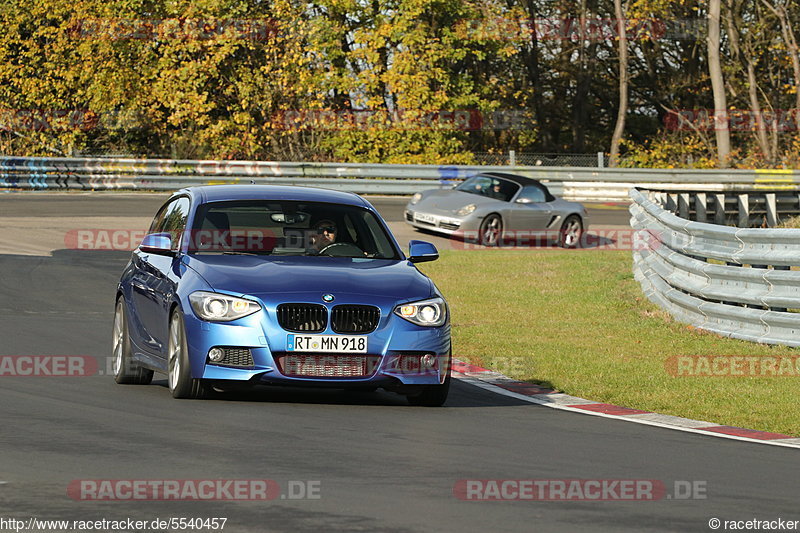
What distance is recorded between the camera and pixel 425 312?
967 cm

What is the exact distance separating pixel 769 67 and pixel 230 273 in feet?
140

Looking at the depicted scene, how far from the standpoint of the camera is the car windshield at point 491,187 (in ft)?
87.1

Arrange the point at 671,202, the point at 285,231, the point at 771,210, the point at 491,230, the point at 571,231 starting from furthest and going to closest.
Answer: the point at 571,231, the point at 491,230, the point at 771,210, the point at 671,202, the point at 285,231

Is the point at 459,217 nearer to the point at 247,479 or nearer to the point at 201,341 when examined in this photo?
the point at 201,341

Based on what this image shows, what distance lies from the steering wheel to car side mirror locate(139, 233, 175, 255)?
3.66ft

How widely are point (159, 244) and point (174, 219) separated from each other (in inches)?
32.7

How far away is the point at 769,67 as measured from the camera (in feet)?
162

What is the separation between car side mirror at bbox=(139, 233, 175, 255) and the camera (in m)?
10.2

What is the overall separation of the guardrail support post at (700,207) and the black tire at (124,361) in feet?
42.9

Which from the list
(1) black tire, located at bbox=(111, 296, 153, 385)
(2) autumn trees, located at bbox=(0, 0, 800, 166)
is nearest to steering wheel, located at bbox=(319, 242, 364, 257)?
(1) black tire, located at bbox=(111, 296, 153, 385)

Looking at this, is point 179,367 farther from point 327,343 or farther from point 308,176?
point 308,176

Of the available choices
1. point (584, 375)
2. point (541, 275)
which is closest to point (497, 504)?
point (584, 375)

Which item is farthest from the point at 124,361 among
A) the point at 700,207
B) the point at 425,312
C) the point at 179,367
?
the point at 700,207

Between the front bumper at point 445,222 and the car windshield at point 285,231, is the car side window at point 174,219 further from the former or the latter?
the front bumper at point 445,222
